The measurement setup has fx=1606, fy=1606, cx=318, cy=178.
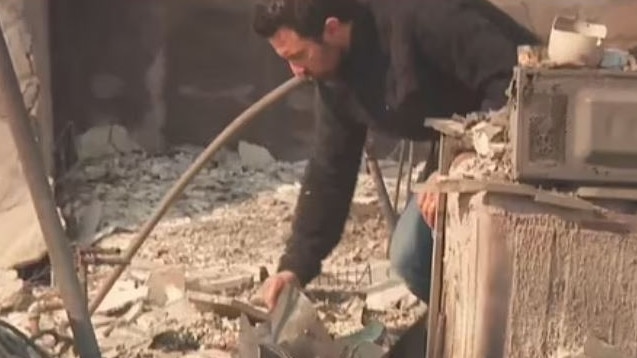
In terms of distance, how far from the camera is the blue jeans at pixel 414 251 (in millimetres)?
4156

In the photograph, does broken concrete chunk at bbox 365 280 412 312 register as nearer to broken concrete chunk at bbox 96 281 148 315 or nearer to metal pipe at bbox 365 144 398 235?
metal pipe at bbox 365 144 398 235

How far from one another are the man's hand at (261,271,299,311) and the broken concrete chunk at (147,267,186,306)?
748 millimetres

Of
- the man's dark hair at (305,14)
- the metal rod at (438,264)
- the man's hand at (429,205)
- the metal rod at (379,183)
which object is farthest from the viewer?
the metal rod at (379,183)

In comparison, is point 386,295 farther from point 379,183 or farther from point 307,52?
point 307,52

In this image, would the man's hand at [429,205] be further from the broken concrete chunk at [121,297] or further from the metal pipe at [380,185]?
the broken concrete chunk at [121,297]

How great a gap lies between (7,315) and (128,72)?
2510 mm

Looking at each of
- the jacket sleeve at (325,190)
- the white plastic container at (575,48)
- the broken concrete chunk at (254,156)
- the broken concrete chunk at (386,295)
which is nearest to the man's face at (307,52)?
the jacket sleeve at (325,190)

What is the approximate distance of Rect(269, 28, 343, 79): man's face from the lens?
385 centimetres

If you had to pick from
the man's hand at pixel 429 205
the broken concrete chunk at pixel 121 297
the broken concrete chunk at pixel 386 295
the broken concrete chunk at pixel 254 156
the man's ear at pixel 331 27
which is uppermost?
the man's ear at pixel 331 27

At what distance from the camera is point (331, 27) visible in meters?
3.85

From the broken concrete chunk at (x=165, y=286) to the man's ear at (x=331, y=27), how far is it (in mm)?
1220

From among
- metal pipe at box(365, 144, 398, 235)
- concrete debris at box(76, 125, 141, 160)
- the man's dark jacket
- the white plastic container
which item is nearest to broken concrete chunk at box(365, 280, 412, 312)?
metal pipe at box(365, 144, 398, 235)

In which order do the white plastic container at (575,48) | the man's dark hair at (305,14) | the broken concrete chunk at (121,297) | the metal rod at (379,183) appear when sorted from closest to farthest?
the white plastic container at (575,48) → the man's dark hair at (305,14) → the broken concrete chunk at (121,297) → the metal rod at (379,183)

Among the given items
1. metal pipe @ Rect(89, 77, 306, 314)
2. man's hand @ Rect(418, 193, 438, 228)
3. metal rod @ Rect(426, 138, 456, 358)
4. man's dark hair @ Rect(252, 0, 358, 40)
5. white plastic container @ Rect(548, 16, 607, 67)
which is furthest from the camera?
metal pipe @ Rect(89, 77, 306, 314)
